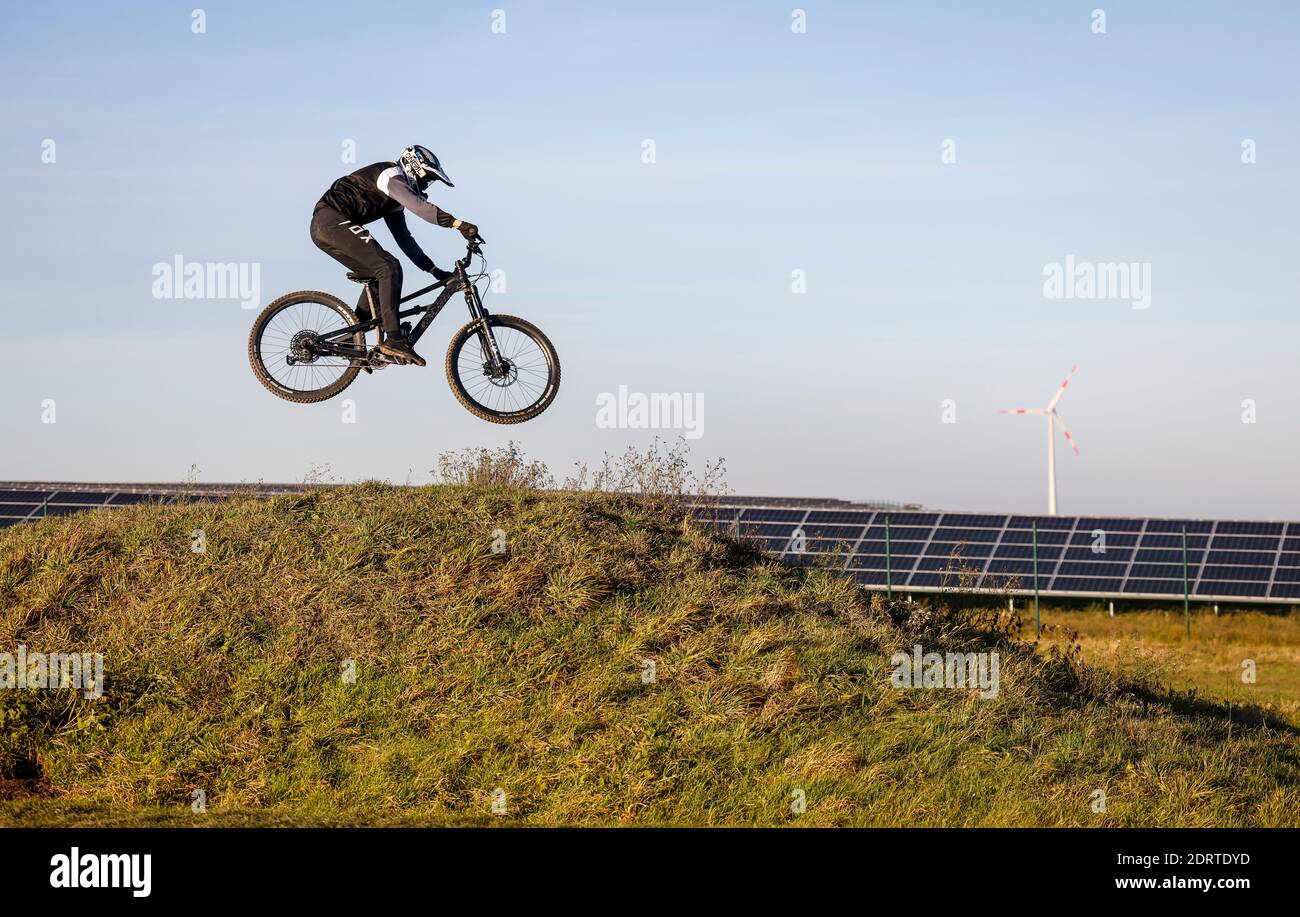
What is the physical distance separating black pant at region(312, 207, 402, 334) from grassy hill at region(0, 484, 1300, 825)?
331cm

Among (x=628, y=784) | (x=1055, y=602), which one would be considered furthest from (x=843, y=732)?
(x=1055, y=602)

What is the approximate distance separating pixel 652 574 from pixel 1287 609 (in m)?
24.7

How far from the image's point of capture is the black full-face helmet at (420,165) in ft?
49.8

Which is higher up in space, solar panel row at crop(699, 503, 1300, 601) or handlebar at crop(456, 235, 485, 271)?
handlebar at crop(456, 235, 485, 271)

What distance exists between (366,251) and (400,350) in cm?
123

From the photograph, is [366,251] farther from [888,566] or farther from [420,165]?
[888,566]

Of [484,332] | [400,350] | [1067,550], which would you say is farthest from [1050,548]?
[400,350]

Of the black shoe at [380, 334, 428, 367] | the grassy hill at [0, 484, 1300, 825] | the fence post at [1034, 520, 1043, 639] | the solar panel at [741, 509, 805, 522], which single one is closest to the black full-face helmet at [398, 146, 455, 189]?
the black shoe at [380, 334, 428, 367]

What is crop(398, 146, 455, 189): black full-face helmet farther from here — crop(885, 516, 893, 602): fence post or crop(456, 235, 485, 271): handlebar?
crop(885, 516, 893, 602): fence post

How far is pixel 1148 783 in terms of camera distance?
1377cm

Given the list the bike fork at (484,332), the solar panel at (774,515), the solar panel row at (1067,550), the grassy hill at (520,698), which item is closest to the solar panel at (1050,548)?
the solar panel row at (1067,550)

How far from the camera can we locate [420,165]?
596 inches

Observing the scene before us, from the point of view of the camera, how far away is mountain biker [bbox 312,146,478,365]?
598 inches
